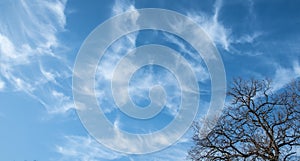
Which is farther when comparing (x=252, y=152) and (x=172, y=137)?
(x=172, y=137)

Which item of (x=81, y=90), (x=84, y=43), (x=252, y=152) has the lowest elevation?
(x=252, y=152)

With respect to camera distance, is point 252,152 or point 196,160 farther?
point 196,160

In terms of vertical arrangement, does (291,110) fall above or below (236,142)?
above

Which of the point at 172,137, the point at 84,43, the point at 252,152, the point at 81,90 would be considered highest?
the point at 84,43

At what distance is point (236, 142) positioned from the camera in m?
28.2

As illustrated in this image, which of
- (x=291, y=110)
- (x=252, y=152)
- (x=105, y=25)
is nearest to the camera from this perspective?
(x=252, y=152)

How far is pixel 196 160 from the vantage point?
28734mm

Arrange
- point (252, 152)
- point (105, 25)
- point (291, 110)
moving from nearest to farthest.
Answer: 1. point (252, 152)
2. point (291, 110)
3. point (105, 25)

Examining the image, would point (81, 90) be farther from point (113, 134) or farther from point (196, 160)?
point (196, 160)

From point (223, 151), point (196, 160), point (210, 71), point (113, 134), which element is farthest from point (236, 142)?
point (113, 134)

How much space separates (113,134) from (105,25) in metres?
7.24

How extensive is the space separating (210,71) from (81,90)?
8353 mm

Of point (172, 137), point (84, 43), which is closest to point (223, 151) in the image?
point (172, 137)

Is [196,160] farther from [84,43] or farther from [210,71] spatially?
[84,43]
